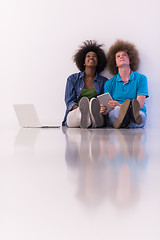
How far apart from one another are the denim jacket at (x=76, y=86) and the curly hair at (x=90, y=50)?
0.13 metres

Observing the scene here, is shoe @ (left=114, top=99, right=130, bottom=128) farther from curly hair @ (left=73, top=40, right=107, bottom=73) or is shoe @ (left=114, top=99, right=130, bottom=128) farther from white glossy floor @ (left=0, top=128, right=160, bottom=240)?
white glossy floor @ (left=0, top=128, right=160, bottom=240)

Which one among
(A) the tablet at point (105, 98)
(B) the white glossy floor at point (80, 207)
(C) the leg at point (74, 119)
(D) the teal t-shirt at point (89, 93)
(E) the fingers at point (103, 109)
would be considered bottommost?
(C) the leg at point (74, 119)

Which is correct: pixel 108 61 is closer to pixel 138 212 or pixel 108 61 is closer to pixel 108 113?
pixel 108 113

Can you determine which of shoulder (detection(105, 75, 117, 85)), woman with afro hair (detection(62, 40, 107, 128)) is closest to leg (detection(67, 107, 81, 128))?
woman with afro hair (detection(62, 40, 107, 128))

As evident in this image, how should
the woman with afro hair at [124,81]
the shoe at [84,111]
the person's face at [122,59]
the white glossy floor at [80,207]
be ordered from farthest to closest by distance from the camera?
1. the person's face at [122,59]
2. the woman with afro hair at [124,81]
3. the shoe at [84,111]
4. the white glossy floor at [80,207]

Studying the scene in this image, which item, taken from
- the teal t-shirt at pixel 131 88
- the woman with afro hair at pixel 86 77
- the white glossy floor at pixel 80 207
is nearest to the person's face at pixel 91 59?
the woman with afro hair at pixel 86 77

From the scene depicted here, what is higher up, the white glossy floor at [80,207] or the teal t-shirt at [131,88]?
the white glossy floor at [80,207]

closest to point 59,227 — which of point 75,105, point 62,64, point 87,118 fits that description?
point 87,118

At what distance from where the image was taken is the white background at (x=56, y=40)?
344 cm

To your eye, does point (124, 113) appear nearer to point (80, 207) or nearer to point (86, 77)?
point (86, 77)

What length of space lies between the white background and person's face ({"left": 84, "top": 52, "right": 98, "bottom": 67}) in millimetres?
225

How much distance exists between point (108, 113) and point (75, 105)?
49 cm

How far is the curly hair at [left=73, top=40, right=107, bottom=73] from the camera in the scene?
3.44 meters

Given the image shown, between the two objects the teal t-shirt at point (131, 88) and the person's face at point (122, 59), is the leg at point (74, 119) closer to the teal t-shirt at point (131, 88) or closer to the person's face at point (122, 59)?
the teal t-shirt at point (131, 88)
